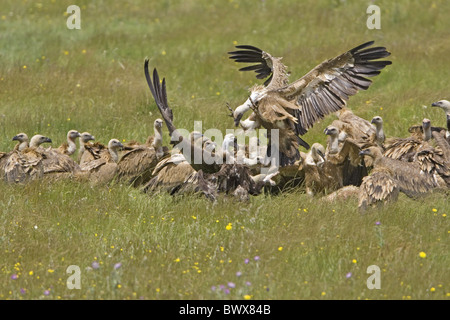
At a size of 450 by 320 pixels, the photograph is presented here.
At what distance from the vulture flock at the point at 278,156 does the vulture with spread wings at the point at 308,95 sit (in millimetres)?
14

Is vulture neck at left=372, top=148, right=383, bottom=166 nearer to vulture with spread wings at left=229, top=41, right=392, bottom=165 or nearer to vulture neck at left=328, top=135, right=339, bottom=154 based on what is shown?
vulture neck at left=328, top=135, right=339, bottom=154

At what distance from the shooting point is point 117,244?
7.66 m

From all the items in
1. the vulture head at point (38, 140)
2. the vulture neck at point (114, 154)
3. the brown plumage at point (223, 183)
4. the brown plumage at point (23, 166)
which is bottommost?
the brown plumage at point (223, 183)

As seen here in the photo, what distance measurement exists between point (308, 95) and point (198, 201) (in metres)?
2.47

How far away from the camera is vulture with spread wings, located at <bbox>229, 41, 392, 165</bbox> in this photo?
9.96 m

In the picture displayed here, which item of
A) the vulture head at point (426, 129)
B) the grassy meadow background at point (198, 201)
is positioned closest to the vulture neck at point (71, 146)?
the grassy meadow background at point (198, 201)

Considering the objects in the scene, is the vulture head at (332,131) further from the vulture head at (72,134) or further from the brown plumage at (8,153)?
the brown plumage at (8,153)

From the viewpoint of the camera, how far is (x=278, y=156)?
10.1 meters

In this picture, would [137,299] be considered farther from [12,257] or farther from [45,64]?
[45,64]

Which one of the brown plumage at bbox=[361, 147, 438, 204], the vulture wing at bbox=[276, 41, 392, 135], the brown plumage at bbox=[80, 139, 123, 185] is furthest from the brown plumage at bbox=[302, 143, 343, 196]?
the brown plumage at bbox=[80, 139, 123, 185]

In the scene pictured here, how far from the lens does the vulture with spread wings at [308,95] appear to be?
32.7ft

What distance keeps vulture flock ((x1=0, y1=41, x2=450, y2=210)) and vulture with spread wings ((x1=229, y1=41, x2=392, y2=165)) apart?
0.05 feet

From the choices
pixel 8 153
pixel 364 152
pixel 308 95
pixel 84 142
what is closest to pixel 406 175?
pixel 364 152

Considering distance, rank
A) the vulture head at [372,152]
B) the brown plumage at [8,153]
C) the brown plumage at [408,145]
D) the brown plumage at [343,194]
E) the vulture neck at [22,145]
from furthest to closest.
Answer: the vulture neck at [22,145]
the brown plumage at [408,145]
the brown plumage at [8,153]
the vulture head at [372,152]
the brown plumage at [343,194]
